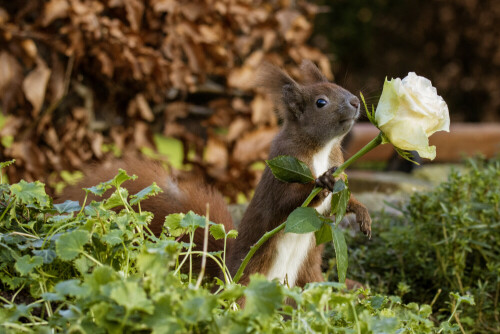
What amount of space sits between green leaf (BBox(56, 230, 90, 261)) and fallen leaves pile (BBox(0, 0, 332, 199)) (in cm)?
185

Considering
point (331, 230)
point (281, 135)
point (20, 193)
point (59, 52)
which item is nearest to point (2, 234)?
point (20, 193)

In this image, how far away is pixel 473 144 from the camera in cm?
591

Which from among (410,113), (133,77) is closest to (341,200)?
(410,113)

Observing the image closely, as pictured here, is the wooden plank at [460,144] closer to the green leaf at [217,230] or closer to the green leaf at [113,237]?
the green leaf at [217,230]

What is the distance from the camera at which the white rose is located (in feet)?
4.77

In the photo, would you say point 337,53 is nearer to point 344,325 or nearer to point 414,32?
point 414,32

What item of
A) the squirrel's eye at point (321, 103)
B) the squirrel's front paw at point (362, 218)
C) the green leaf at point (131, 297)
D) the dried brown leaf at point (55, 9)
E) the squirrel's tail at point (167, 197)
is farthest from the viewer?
the dried brown leaf at point (55, 9)

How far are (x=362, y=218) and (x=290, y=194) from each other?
0.73ft

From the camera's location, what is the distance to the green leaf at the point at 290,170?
5.12 ft

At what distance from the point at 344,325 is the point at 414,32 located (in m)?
7.59

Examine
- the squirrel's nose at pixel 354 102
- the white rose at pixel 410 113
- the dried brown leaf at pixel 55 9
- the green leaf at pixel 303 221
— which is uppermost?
the white rose at pixel 410 113

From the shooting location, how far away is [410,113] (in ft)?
4.79

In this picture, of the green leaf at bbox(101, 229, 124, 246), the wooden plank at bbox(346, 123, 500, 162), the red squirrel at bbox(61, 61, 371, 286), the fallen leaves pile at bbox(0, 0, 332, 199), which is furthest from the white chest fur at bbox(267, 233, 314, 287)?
the wooden plank at bbox(346, 123, 500, 162)

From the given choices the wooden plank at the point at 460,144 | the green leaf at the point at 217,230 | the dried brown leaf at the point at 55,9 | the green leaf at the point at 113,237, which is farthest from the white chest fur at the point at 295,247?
the wooden plank at the point at 460,144
